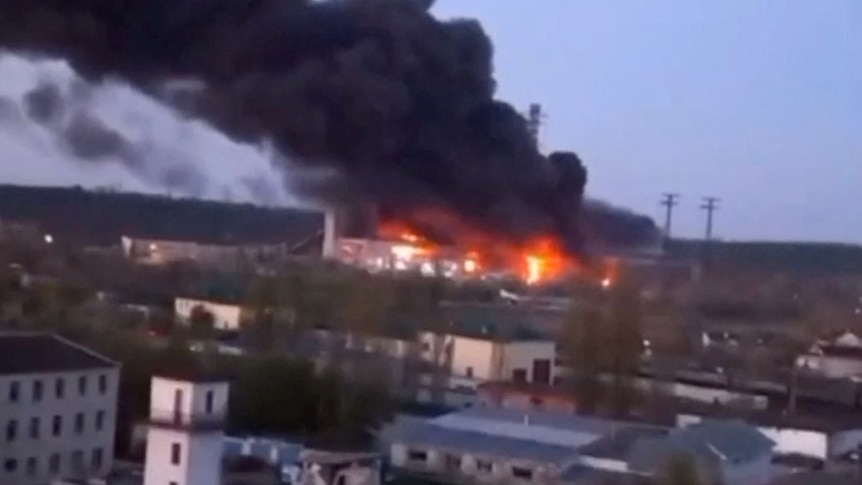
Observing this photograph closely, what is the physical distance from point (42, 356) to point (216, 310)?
8.48 meters

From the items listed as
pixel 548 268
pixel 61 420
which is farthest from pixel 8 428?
pixel 548 268

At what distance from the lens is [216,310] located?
68.8 feet

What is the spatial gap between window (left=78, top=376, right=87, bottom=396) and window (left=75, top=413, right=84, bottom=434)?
A: 15 centimetres

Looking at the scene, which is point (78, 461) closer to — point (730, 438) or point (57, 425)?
point (57, 425)

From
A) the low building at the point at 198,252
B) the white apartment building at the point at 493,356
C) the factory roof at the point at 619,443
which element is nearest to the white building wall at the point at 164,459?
A: the factory roof at the point at 619,443

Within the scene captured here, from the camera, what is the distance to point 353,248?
27.4 m

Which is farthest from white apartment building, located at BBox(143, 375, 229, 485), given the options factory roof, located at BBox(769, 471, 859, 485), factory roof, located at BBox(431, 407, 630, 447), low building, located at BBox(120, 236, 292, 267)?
low building, located at BBox(120, 236, 292, 267)

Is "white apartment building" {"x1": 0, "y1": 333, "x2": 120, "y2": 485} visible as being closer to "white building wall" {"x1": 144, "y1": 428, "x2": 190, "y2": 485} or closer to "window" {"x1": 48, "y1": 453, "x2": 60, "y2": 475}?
"window" {"x1": 48, "y1": 453, "x2": 60, "y2": 475}

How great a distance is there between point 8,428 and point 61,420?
42cm

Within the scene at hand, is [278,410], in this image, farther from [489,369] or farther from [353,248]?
[353,248]

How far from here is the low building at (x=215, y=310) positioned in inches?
794

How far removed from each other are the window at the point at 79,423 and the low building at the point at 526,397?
363cm

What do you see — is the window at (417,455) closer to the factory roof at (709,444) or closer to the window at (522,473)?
the window at (522,473)

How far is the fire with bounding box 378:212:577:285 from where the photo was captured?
77.1 feet
